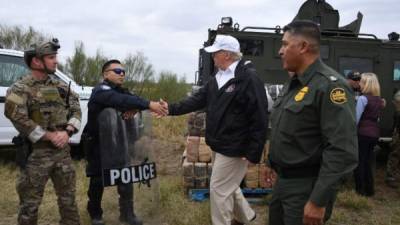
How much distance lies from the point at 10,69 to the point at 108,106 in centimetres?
358

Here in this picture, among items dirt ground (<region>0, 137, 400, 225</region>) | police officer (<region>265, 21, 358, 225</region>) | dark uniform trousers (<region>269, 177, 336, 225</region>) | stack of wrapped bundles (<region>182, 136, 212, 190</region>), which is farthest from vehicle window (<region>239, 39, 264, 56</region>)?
dark uniform trousers (<region>269, 177, 336, 225</region>)

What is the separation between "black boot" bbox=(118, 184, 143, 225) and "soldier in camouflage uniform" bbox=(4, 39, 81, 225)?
809mm

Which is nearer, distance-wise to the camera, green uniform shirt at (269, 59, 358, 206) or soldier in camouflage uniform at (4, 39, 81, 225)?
green uniform shirt at (269, 59, 358, 206)

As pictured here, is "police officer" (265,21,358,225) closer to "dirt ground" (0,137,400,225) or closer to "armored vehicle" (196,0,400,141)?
"dirt ground" (0,137,400,225)

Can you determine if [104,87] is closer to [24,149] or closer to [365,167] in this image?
[24,149]

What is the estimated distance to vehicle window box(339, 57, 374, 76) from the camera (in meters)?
7.39

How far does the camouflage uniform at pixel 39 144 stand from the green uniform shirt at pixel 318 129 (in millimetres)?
1897

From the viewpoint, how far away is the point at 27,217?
3.80 meters

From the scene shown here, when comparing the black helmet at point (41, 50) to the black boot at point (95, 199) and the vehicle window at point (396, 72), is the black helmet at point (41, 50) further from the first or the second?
the vehicle window at point (396, 72)

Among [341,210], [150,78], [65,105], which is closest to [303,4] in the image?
Result: [341,210]

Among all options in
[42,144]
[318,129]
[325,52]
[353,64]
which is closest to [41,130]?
[42,144]

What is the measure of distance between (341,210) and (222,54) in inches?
105

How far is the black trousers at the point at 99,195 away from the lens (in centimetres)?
465

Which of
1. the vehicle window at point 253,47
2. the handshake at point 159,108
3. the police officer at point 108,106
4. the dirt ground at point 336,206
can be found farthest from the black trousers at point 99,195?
the vehicle window at point 253,47
